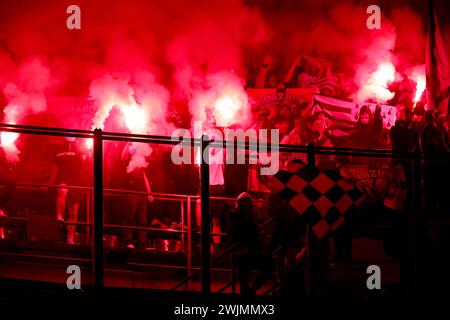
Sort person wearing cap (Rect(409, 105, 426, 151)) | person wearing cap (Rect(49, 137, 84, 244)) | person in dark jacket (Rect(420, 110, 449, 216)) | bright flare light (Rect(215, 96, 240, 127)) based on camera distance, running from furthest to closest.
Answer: bright flare light (Rect(215, 96, 240, 127)) → person wearing cap (Rect(409, 105, 426, 151)) → person wearing cap (Rect(49, 137, 84, 244)) → person in dark jacket (Rect(420, 110, 449, 216))

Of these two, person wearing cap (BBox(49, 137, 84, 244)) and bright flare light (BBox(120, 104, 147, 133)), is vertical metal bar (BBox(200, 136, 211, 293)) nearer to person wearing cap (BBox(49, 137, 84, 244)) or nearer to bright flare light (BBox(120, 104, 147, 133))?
person wearing cap (BBox(49, 137, 84, 244))

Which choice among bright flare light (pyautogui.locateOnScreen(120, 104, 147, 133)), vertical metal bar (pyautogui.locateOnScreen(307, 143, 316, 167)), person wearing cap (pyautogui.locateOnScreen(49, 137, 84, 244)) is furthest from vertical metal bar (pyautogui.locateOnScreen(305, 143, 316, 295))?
bright flare light (pyautogui.locateOnScreen(120, 104, 147, 133))

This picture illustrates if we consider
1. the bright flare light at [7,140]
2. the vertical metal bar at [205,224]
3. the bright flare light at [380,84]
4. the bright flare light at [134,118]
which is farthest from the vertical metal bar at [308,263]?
the bright flare light at [380,84]

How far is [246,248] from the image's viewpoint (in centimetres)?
891

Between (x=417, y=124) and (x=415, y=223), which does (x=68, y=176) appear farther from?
(x=417, y=124)

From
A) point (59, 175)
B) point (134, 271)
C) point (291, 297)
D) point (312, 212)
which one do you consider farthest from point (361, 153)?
point (59, 175)

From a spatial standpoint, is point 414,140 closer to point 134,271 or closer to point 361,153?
point 361,153

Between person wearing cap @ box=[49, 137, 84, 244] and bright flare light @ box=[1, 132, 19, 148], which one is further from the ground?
bright flare light @ box=[1, 132, 19, 148]

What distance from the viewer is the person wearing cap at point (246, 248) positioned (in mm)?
8859

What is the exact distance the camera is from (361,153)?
9219 millimetres

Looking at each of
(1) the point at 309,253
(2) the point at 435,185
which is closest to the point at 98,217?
(1) the point at 309,253

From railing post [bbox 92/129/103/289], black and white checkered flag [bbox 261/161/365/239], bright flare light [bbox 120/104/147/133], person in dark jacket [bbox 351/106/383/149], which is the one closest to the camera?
railing post [bbox 92/129/103/289]

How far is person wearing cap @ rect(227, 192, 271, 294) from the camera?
29.1ft

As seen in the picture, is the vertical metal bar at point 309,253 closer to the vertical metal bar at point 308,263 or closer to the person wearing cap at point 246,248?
the vertical metal bar at point 308,263
